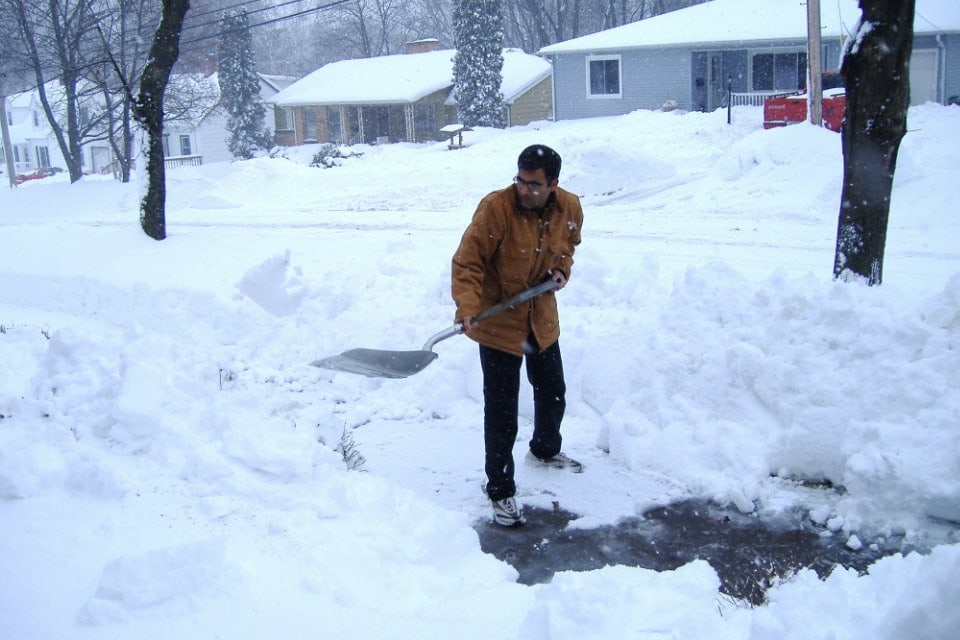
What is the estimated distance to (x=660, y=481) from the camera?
14.3ft

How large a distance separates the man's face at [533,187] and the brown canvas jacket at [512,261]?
0.18 ft

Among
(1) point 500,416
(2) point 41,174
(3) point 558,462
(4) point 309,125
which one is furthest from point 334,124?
(1) point 500,416

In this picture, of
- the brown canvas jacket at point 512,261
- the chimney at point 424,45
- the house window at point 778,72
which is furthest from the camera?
the chimney at point 424,45

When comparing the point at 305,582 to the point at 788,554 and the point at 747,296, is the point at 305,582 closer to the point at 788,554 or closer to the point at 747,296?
the point at 788,554

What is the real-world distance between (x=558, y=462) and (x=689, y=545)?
99 cm

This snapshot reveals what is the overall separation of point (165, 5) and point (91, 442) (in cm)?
801

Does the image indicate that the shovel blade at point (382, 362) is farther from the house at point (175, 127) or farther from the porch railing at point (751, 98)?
the porch railing at point (751, 98)

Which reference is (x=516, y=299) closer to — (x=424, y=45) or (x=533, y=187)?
(x=533, y=187)

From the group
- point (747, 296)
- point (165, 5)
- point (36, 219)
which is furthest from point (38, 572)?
point (36, 219)

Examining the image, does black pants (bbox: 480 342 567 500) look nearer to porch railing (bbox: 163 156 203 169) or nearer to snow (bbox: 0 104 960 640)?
snow (bbox: 0 104 960 640)

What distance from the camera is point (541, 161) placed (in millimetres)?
3764

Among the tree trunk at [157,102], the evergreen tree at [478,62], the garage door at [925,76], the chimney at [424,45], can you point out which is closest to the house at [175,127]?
the chimney at [424,45]

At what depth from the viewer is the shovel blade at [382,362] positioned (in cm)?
430

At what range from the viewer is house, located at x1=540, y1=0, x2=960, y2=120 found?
25344 mm
